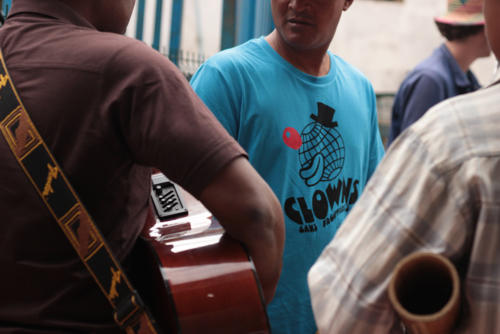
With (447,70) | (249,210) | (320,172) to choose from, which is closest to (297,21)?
(320,172)

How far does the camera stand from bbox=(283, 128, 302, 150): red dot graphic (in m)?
1.83

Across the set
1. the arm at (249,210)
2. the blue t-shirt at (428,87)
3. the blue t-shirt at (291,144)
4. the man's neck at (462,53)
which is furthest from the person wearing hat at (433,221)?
the man's neck at (462,53)

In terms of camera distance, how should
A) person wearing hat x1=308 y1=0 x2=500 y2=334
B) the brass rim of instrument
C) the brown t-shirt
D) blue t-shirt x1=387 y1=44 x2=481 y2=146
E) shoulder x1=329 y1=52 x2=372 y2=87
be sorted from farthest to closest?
1. blue t-shirt x1=387 y1=44 x2=481 y2=146
2. shoulder x1=329 y1=52 x2=372 y2=87
3. the brown t-shirt
4. person wearing hat x1=308 y1=0 x2=500 y2=334
5. the brass rim of instrument

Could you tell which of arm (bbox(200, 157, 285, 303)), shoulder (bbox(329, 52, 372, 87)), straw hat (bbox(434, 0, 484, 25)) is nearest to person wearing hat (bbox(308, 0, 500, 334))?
arm (bbox(200, 157, 285, 303))

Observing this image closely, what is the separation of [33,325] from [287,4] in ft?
4.40

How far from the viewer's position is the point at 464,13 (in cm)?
366

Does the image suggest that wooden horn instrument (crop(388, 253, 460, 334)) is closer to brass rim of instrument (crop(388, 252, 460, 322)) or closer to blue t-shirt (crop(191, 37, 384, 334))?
brass rim of instrument (crop(388, 252, 460, 322))

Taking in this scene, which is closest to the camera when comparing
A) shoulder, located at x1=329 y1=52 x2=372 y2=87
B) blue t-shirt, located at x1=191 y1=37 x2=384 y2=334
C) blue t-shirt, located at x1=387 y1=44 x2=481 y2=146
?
blue t-shirt, located at x1=191 y1=37 x2=384 y2=334

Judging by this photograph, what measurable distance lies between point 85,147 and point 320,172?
3.13 feet

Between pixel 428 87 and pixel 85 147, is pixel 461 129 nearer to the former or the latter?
pixel 85 147

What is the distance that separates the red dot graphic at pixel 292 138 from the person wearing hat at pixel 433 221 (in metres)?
0.84

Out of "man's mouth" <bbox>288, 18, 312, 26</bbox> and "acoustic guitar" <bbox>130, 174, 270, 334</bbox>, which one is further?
"man's mouth" <bbox>288, 18, 312, 26</bbox>

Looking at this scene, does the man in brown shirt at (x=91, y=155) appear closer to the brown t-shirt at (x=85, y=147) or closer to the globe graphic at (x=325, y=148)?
the brown t-shirt at (x=85, y=147)

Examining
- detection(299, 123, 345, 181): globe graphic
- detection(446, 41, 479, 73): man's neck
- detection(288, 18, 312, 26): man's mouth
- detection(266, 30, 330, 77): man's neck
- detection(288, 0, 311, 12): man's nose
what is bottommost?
detection(446, 41, 479, 73): man's neck
